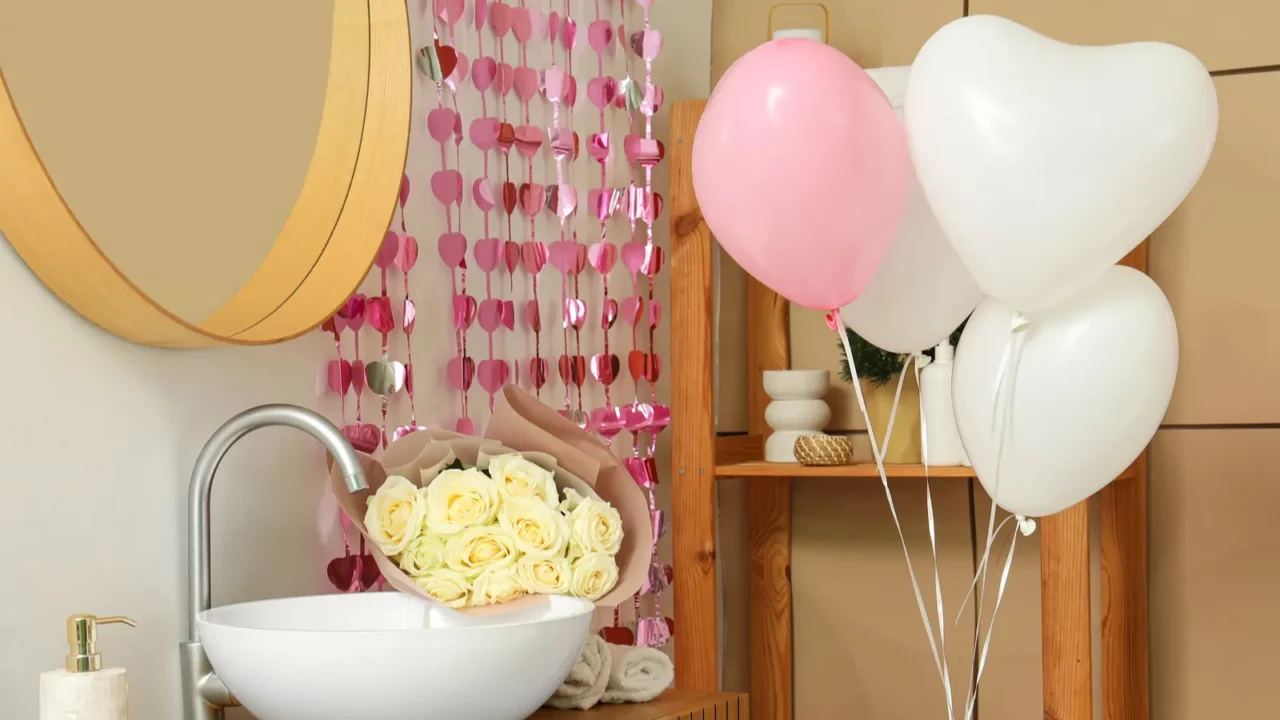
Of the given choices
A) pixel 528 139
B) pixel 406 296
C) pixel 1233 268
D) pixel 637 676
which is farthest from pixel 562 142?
pixel 1233 268

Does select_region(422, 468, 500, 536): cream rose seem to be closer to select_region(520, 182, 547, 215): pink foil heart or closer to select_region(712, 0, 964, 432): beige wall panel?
select_region(520, 182, 547, 215): pink foil heart

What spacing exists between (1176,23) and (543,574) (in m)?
1.53

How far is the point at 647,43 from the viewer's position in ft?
7.18

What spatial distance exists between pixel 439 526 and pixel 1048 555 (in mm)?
944

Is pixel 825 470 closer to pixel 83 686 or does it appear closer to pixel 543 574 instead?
pixel 543 574

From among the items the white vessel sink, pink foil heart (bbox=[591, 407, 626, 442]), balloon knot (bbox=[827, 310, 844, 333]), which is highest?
balloon knot (bbox=[827, 310, 844, 333])

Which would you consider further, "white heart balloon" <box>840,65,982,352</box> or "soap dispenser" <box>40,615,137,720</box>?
"white heart balloon" <box>840,65,982,352</box>

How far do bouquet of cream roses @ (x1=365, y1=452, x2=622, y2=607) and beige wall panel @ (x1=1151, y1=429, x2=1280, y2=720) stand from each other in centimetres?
121

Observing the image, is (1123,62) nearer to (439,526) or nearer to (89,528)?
(439,526)

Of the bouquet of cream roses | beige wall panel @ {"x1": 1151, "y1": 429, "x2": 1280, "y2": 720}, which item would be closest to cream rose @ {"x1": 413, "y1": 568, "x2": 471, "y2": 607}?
the bouquet of cream roses

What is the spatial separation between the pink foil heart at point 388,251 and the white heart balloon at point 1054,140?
0.70 meters

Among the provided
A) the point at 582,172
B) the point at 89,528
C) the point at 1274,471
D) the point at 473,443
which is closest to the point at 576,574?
the point at 473,443

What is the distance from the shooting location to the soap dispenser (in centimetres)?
105

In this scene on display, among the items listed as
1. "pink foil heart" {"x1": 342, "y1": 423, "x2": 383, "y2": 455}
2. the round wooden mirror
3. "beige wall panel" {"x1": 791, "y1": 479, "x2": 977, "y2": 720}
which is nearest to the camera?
the round wooden mirror
